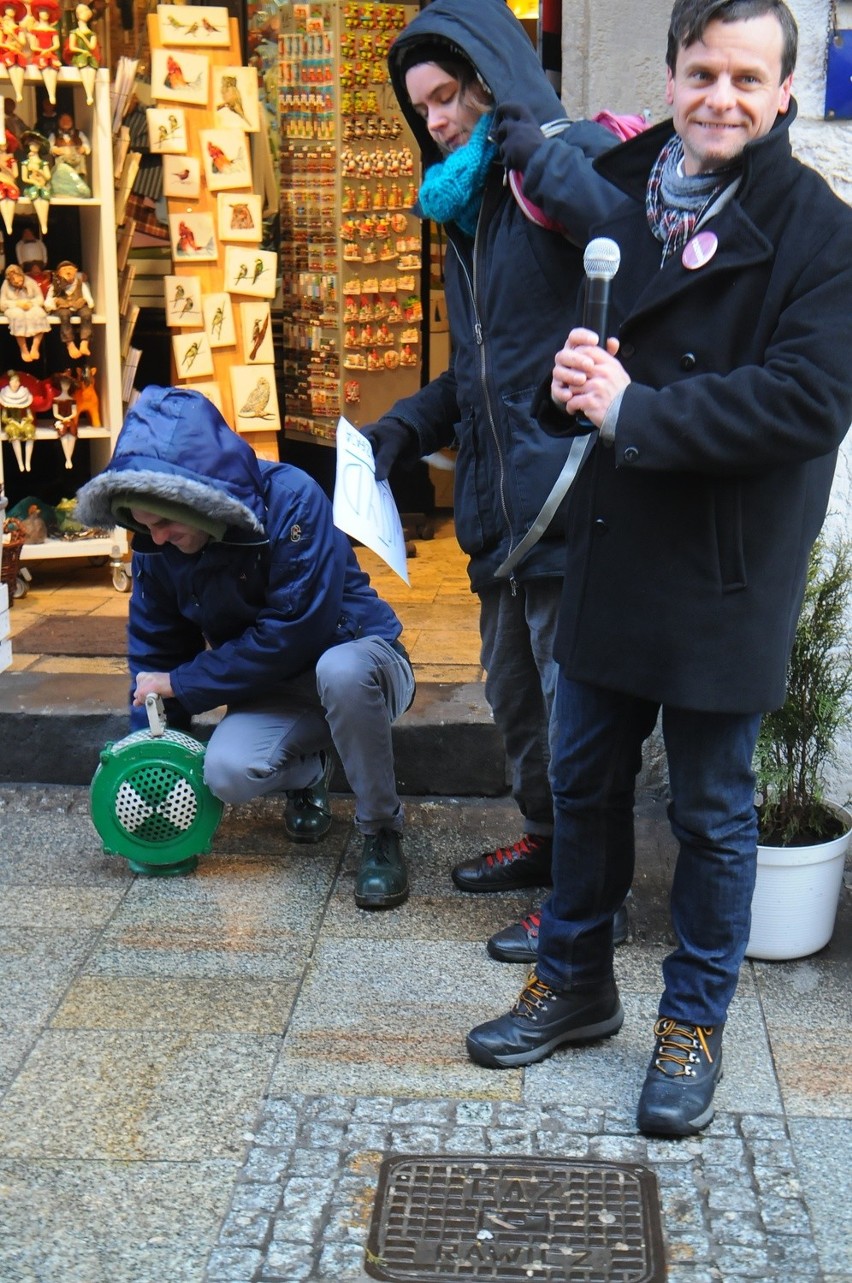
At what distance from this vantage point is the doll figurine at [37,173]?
18.5 ft

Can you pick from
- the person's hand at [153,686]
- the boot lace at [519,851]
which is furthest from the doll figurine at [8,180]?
the boot lace at [519,851]

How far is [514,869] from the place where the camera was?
3.96 m

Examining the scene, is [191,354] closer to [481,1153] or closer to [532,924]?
[532,924]

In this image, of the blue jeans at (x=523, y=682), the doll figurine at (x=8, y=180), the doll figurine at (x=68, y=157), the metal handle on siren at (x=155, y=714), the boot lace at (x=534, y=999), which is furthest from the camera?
the doll figurine at (x=68, y=157)

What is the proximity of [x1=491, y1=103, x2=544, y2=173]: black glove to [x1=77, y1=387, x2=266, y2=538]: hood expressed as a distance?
990mm

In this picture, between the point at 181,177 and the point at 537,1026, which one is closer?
the point at 537,1026

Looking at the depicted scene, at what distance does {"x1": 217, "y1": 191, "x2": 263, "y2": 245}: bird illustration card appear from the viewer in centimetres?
602

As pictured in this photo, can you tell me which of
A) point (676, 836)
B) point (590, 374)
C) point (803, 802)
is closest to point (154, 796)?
point (676, 836)

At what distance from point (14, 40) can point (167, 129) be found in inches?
25.0

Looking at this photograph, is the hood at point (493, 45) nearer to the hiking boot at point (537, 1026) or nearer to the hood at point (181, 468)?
the hood at point (181, 468)

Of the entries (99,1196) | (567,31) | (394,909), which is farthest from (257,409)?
(99,1196)

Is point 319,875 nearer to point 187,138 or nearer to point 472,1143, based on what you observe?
point 472,1143

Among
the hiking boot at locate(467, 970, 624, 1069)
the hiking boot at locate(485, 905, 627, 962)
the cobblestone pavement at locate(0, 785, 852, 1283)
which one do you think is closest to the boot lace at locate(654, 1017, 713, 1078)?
the cobblestone pavement at locate(0, 785, 852, 1283)

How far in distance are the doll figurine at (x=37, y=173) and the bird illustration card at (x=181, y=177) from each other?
0.45 meters
